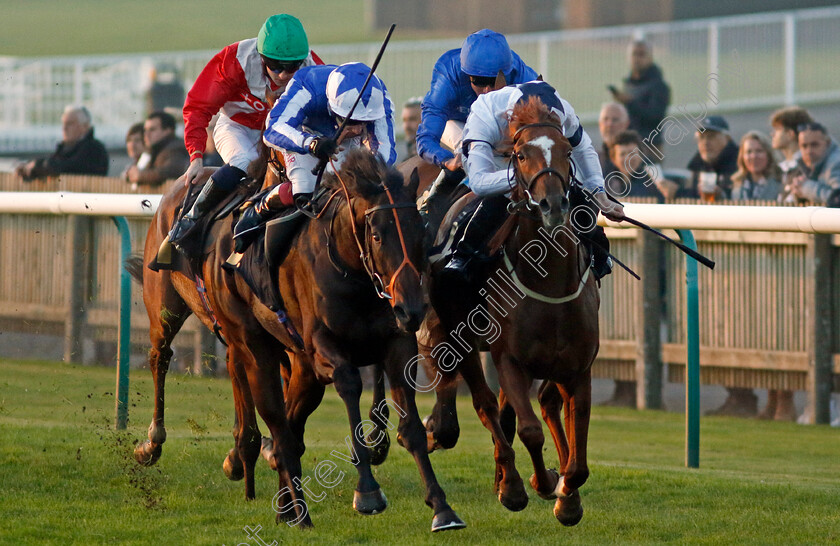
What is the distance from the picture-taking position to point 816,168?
29.5ft

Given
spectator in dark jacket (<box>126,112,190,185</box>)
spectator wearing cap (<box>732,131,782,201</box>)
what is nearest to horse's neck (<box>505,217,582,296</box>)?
spectator wearing cap (<box>732,131,782,201</box>)

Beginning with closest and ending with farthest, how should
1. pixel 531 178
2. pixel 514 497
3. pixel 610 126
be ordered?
pixel 531 178 → pixel 514 497 → pixel 610 126

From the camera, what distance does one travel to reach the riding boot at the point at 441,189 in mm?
6211

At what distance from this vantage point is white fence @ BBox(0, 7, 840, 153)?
1997cm

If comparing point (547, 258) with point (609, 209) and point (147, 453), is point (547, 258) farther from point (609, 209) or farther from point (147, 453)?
point (147, 453)

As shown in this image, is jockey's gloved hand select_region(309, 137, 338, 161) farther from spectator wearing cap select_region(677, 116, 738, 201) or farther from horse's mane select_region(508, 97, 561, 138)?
spectator wearing cap select_region(677, 116, 738, 201)

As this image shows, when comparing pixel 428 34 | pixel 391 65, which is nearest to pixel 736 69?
pixel 391 65

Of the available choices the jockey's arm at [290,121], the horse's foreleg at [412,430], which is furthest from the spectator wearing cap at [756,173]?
the horse's foreleg at [412,430]

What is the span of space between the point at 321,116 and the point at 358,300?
3.19 feet

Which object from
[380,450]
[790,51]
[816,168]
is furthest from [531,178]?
[790,51]

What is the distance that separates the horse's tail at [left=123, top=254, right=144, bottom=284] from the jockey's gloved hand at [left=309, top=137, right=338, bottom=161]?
2.63m

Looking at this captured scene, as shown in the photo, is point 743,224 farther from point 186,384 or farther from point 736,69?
point 736,69

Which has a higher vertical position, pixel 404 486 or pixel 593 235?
pixel 593 235

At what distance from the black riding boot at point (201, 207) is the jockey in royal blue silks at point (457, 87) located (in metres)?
0.99
